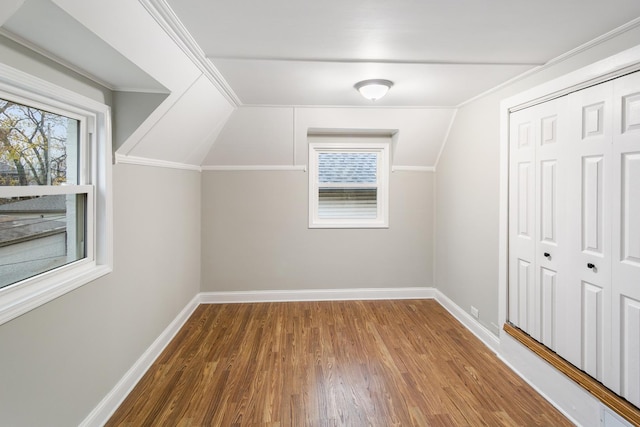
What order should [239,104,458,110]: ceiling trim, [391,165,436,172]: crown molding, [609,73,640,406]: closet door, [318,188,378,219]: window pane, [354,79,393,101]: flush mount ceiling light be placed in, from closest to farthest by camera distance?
[609,73,640,406]: closet door < [354,79,393,101]: flush mount ceiling light < [239,104,458,110]: ceiling trim < [391,165,436,172]: crown molding < [318,188,378,219]: window pane

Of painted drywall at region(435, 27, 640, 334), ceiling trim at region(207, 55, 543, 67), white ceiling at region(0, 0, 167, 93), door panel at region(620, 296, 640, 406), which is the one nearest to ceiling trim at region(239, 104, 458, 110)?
painted drywall at region(435, 27, 640, 334)

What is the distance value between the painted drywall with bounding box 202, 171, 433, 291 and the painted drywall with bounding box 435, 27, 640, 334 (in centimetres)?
36

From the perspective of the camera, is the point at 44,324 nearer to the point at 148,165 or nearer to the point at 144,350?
the point at 144,350

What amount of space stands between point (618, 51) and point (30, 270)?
325cm

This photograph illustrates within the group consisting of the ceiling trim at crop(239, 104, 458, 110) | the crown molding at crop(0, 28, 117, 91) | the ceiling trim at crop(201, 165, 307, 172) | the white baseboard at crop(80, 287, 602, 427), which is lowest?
the white baseboard at crop(80, 287, 602, 427)

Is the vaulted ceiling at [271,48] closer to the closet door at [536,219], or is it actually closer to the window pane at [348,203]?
the closet door at [536,219]

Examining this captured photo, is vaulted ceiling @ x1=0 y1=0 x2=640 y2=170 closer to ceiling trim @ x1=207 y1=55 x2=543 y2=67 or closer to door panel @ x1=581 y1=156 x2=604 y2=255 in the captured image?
ceiling trim @ x1=207 y1=55 x2=543 y2=67

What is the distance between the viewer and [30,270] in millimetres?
1694

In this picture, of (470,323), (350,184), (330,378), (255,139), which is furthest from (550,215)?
(255,139)

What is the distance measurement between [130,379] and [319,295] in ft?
7.55

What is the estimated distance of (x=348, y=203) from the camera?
4422 millimetres

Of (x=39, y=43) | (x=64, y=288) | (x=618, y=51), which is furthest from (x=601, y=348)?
(x=39, y=43)

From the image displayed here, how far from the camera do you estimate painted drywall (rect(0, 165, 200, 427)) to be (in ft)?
4.98

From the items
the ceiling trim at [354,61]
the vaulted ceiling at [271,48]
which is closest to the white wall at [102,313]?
the vaulted ceiling at [271,48]
